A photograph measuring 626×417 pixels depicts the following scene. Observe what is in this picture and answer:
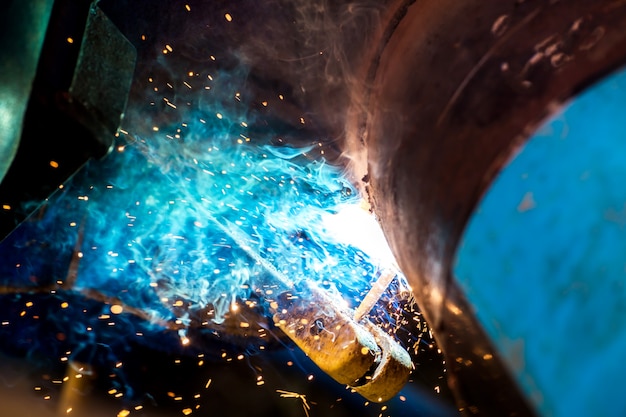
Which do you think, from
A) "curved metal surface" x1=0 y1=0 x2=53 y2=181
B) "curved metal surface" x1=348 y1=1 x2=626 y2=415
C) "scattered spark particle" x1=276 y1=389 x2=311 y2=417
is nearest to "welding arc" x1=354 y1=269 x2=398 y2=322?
"curved metal surface" x1=348 y1=1 x2=626 y2=415

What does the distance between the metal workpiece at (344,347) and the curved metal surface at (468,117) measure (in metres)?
1.38

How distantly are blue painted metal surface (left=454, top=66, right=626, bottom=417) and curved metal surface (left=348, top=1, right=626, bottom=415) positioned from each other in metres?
0.05

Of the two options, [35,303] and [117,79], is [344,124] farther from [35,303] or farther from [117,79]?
[35,303]

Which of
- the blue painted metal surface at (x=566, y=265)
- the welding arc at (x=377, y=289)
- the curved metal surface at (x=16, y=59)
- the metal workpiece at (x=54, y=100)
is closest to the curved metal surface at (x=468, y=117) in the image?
the blue painted metal surface at (x=566, y=265)

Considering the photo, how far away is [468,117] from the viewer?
3.65 ft

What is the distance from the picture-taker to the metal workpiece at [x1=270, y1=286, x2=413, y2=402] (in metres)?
2.63

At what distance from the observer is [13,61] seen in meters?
1.52

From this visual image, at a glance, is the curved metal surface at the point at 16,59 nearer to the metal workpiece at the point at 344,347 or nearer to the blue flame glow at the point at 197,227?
the blue flame glow at the point at 197,227

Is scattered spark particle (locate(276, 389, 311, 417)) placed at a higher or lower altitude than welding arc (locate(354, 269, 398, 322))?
lower

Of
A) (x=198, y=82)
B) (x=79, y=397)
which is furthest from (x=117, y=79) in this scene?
(x=79, y=397)

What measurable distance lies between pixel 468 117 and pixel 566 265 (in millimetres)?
490

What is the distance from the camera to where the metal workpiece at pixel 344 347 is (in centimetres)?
263

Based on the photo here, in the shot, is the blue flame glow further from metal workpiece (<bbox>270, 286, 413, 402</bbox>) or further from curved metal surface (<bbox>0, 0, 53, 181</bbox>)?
curved metal surface (<bbox>0, 0, 53, 181</bbox>)

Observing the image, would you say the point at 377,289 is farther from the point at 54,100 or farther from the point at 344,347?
the point at 54,100
